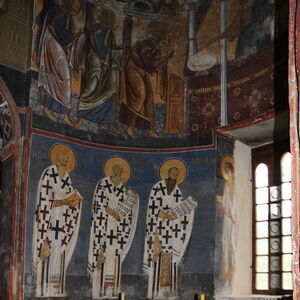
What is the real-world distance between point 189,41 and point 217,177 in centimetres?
270

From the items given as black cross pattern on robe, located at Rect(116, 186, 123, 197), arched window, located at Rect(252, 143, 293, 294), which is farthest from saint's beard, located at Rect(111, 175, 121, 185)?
arched window, located at Rect(252, 143, 293, 294)

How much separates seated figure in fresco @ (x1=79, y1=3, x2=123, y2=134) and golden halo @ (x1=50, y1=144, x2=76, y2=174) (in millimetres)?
731

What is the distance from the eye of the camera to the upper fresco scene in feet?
33.4

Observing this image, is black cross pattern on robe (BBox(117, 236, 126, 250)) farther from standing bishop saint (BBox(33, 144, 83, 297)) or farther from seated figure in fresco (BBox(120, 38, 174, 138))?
seated figure in fresco (BBox(120, 38, 174, 138))

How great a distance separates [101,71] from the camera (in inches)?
435

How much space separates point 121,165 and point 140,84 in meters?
1.62

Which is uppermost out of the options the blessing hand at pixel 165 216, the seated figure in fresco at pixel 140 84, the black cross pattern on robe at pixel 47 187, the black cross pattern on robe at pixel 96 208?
the seated figure in fresco at pixel 140 84

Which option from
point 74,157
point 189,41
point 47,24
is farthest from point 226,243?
point 47,24

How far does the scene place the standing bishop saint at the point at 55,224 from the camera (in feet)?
31.5

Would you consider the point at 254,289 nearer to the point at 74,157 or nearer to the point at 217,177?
the point at 217,177

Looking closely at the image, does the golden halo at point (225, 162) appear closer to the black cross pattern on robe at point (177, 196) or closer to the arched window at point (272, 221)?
the arched window at point (272, 221)

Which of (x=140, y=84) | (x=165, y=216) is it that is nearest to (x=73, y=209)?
(x=165, y=216)

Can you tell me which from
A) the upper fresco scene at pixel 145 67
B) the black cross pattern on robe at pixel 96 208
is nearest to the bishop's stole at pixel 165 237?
the black cross pattern on robe at pixel 96 208

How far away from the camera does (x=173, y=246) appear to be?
34.3ft
